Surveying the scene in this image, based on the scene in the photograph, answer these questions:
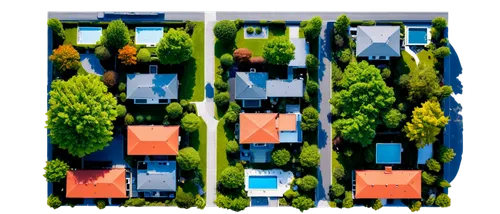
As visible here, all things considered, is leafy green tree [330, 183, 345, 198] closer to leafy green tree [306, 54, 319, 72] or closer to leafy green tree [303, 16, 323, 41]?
leafy green tree [306, 54, 319, 72]

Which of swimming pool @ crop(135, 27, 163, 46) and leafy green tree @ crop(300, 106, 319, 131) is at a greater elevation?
swimming pool @ crop(135, 27, 163, 46)

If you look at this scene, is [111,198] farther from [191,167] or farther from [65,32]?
[65,32]

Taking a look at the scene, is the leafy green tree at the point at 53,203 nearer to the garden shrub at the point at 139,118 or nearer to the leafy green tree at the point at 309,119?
the garden shrub at the point at 139,118

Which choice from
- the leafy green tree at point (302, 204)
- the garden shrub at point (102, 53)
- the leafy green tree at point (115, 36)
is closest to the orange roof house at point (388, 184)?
the leafy green tree at point (302, 204)

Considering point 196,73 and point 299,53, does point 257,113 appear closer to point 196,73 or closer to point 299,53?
point 299,53

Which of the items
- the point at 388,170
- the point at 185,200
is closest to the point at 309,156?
the point at 388,170

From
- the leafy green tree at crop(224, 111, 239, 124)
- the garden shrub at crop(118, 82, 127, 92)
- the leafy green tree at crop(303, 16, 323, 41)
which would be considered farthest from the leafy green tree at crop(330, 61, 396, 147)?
the garden shrub at crop(118, 82, 127, 92)

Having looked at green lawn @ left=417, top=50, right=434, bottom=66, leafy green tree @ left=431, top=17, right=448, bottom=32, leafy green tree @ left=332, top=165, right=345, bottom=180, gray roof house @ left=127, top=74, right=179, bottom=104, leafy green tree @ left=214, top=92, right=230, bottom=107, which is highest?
leafy green tree @ left=431, top=17, right=448, bottom=32
